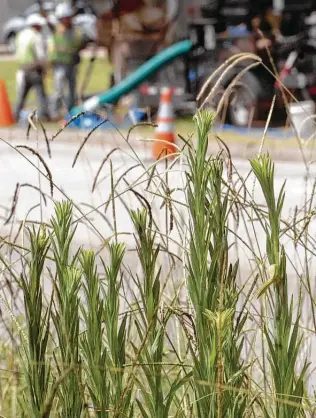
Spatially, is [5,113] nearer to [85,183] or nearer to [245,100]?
[245,100]

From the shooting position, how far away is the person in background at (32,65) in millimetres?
17188

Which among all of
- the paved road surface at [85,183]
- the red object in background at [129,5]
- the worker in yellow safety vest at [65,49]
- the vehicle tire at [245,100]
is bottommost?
the paved road surface at [85,183]

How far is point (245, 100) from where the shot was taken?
14.7 metres

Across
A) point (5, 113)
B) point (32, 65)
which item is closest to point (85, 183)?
point (5, 113)

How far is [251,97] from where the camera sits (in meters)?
14.5

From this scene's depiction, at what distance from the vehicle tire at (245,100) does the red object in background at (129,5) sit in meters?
3.39

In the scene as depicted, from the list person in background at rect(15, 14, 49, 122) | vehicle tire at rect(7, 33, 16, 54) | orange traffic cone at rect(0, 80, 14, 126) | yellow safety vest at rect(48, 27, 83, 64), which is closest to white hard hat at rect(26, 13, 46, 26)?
person in background at rect(15, 14, 49, 122)

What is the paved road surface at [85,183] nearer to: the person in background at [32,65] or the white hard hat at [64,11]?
the person in background at [32,65]

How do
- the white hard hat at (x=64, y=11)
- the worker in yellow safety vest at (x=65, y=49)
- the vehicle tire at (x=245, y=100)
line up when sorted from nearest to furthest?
the vehicle tire at (x=245, y=100), the white hard hat at (x=64, y=11), the worker in yellow safety vest at (x=65, y=49)

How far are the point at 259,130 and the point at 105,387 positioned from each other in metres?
13.3

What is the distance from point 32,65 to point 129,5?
74.4 inches

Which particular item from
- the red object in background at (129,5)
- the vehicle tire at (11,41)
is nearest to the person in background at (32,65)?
the red object in background at (129,5)

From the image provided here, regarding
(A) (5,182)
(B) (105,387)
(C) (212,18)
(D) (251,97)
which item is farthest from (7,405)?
(C) (212,18)

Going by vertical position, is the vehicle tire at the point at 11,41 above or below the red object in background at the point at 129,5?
above
